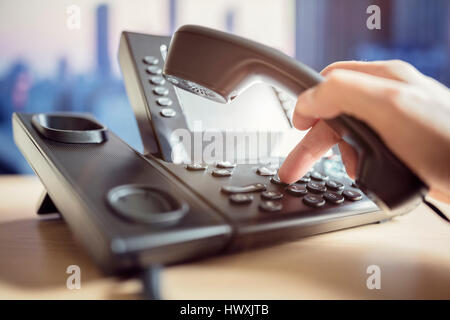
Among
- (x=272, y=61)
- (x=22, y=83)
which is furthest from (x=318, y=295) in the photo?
(x=22, y=83)

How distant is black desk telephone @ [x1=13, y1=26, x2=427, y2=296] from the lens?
0.22 meters

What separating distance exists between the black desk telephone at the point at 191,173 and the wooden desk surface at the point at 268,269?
0.02 m

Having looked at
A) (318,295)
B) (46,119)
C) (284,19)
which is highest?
(284,19)

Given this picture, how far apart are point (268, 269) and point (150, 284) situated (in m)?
0.09

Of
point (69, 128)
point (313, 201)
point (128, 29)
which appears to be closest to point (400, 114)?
point (313, 201)

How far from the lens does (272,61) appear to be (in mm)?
332

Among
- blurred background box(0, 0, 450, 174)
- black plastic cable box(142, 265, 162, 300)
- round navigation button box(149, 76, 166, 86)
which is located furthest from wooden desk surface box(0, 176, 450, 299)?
blurred background box(0, 0, 450, 174)

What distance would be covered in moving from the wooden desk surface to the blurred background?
0.37m

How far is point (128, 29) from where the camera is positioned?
2.19 ft

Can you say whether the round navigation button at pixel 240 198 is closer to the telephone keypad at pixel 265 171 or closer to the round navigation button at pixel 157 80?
the telephone keypad at pixel 265 171

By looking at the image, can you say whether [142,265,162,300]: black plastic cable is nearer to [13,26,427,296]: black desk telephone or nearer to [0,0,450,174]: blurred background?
[13,26,427,296]: black desk telephone

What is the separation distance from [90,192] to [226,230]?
101 millimetres

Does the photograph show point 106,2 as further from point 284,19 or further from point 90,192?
point 90,192

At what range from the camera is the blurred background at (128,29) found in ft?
2.06
